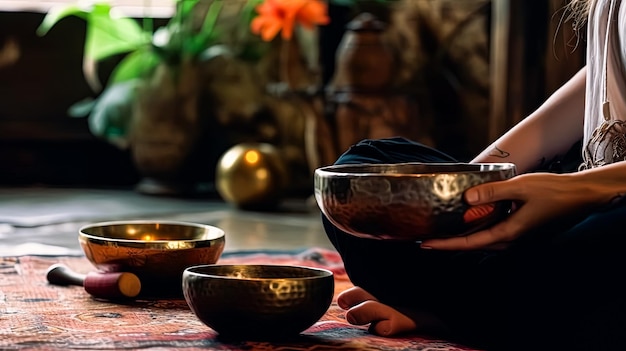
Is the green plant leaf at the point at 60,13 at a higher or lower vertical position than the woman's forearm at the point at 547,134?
higher

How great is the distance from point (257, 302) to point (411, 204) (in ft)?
0.79

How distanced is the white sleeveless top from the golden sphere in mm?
2197

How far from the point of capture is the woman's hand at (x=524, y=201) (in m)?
1.18

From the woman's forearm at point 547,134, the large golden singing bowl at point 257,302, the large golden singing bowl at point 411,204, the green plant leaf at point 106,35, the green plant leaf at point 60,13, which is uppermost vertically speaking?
the green plant leaf at point 60,13

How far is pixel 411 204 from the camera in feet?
3.88

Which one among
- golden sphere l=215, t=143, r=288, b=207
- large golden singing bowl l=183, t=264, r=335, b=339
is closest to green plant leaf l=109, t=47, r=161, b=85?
golden sphere l=215, t=143, r=288, b=207

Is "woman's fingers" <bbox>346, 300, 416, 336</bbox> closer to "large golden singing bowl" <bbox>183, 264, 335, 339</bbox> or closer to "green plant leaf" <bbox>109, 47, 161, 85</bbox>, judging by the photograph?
"large golden singing bowl" <bbox>183, 264, 335, 339</bbox>

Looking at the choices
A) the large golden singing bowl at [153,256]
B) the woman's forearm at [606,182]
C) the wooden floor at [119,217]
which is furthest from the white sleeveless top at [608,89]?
the wooden floor at [119,217]

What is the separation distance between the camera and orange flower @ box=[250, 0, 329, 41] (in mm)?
3607

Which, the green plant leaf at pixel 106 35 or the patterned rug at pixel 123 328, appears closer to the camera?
the patterned rug at pixel 123 328

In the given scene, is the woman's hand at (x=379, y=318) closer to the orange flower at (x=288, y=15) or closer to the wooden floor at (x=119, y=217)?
the wooden floor at (x=119, y=217)

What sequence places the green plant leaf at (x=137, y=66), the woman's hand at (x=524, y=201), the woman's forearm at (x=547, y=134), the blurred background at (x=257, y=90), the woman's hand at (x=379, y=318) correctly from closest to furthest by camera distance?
the woman's hand at (x=524, y=201), the woman's hand at (x=379, y=318), the woman's forearm at (x=547, y=134), the blurred background at (x=257, y=90), the green plant leaf at (x=137, y=66)

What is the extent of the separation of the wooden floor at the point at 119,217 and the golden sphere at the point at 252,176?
5cm

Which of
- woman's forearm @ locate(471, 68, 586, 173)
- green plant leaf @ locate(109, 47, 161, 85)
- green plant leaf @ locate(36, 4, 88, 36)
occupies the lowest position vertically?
woman's forearm @ locate(471, 68, 586, 173)
